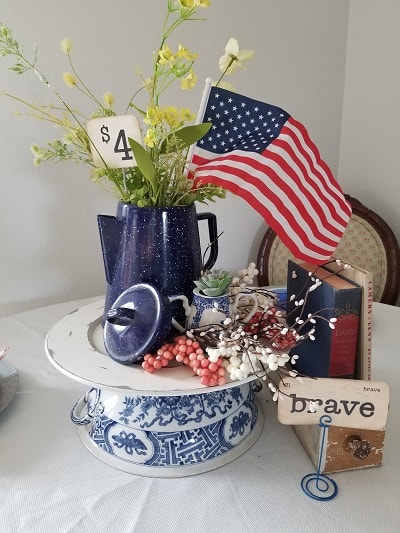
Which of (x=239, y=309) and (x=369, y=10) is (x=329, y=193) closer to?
(x=239, y=309)

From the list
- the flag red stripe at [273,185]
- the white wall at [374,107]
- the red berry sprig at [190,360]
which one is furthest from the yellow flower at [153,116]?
the white wall at [374,107]

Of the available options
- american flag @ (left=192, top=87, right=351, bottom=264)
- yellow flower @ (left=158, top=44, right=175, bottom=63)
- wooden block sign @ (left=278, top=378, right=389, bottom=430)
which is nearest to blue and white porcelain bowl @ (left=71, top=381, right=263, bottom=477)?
wooden block sign @ (left=278, top=378, right=389, bottom=430)

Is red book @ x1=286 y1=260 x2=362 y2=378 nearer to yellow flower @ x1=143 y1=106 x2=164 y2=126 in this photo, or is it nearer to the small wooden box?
the small wooden box

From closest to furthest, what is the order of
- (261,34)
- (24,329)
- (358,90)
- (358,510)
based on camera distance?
(358,510)
(24,329)
(261,34)
(358,90)

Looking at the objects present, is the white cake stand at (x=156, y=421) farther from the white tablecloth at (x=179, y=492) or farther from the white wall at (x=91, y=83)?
the white wall at (x=91, y=83)

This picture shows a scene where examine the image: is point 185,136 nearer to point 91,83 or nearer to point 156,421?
point 156,421

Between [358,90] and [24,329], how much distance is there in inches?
53.2

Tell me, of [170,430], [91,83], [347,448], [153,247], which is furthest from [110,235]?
[91,83]

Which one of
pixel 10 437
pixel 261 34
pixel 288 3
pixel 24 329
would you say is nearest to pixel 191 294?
pixel 10 437

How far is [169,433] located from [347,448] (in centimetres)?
24

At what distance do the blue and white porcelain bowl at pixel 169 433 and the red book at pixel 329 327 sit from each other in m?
0.14

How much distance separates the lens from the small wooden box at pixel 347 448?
0.62 metres

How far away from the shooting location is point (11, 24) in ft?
3.66

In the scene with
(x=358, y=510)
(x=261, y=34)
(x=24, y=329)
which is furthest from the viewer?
(x=261, y=34)
